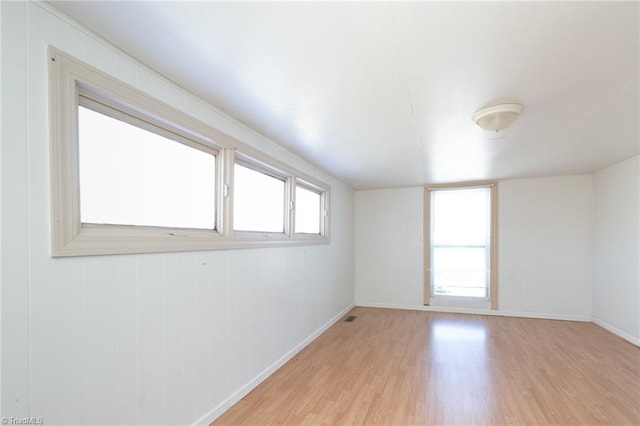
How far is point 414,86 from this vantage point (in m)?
1.86

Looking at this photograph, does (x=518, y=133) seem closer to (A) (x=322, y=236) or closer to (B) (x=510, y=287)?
(A) (x=322, y=236)

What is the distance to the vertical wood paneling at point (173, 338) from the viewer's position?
5.85ft

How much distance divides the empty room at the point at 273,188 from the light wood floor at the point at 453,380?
0.08ft

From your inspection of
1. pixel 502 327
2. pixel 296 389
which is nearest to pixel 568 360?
pixel 502 327

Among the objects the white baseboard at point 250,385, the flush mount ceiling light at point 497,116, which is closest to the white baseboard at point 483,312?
the white baseboard at point 250,385

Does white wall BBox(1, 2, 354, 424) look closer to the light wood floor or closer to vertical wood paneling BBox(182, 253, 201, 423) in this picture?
vertical wood paneling BBox(182, 253, 201, 423)

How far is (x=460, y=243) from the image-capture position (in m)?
5.37

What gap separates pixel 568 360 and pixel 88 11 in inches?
183

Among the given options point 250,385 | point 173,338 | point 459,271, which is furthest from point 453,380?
point 459,271

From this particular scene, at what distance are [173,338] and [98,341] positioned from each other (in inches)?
18.5

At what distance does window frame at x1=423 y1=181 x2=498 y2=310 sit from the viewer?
507 centimetres

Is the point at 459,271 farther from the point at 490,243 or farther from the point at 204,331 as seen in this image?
the point at 204,331

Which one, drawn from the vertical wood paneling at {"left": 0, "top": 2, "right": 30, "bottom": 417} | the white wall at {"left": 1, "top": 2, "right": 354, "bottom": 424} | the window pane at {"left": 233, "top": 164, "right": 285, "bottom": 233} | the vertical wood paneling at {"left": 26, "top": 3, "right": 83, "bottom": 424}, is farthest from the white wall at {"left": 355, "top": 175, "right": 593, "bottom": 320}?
the vertical wood paneling at {"left": 0, "top": 2, "right": 30, "bottom": 417}

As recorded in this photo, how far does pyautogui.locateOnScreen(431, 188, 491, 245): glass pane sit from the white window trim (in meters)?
4.14
